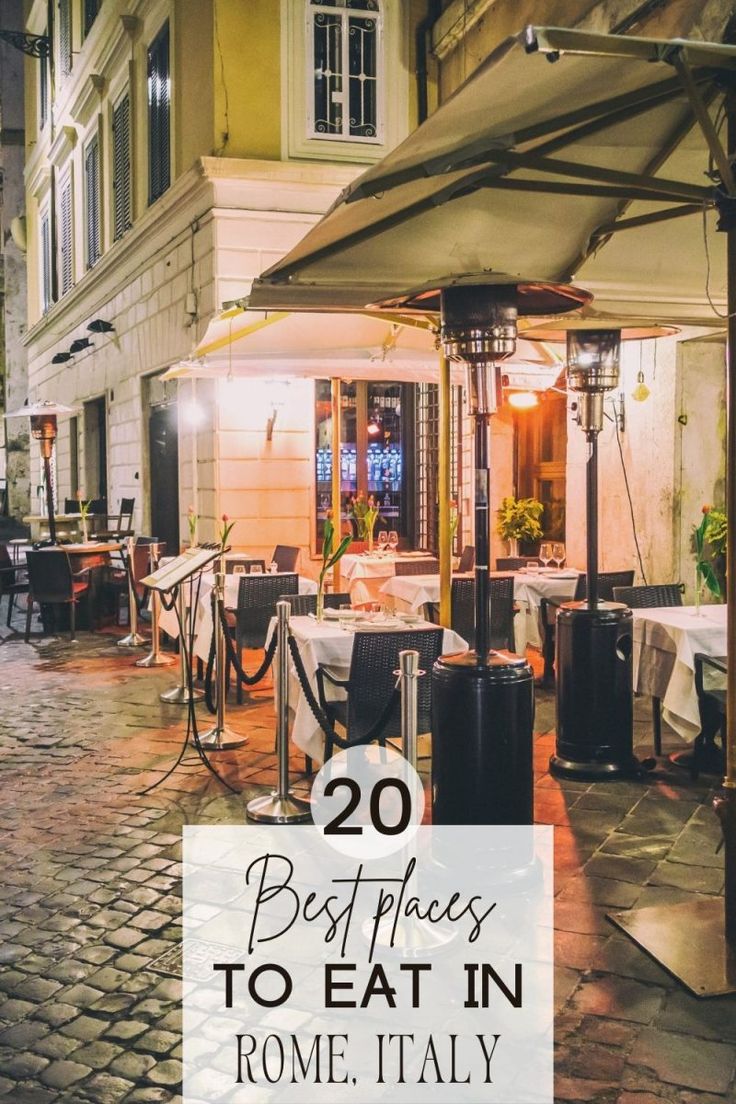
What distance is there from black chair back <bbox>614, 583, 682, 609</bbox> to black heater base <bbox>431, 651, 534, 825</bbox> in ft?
9.09

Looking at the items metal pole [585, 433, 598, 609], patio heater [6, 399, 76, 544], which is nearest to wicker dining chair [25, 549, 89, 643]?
patio heater [6, 399, 76, 544]

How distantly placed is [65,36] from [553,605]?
57.9 ft

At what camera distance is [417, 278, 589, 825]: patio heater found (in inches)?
167

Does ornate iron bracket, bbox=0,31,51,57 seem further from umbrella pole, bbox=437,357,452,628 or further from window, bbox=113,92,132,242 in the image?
umbrella pole, bbox=437,357,452,628

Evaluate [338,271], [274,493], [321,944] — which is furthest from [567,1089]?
[274,493]

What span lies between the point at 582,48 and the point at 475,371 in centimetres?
182

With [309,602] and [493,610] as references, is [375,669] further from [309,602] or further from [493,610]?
[493,610]

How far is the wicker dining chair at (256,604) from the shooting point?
8055 mm

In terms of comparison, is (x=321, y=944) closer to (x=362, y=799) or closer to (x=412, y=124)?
(x=362, y=799)

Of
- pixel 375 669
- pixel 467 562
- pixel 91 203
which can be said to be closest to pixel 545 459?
pixel 467 562

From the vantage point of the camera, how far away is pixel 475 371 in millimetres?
4355

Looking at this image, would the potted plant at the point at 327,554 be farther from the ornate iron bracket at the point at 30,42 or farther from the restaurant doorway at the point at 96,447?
the ornate iron bracket at the point at 30,42

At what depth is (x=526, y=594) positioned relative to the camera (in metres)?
8.54

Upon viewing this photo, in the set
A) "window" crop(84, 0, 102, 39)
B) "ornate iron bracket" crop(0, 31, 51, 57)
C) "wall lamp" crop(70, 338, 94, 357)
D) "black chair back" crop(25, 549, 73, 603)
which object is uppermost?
"ornate iron bracket" crop(0, 31, 51, 57)
